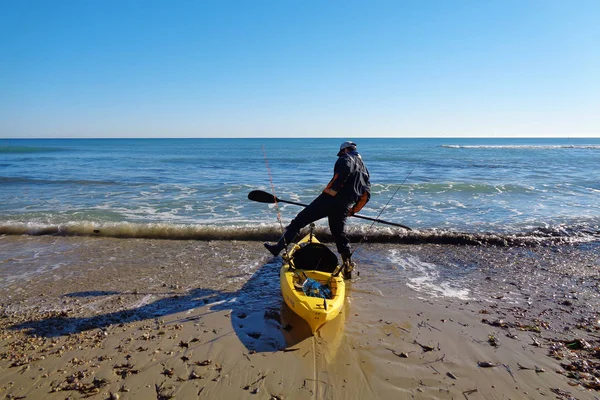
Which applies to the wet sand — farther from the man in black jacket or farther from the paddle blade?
the paddle blade

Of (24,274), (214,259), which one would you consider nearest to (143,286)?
(214,259)

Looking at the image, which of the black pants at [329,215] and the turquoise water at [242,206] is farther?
the turquoise water at [242,206]

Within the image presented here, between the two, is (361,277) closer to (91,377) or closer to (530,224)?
(91,377)

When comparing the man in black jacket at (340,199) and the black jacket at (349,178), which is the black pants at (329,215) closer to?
the man in black jacket at (340,199)

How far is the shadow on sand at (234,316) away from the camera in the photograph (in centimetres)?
437

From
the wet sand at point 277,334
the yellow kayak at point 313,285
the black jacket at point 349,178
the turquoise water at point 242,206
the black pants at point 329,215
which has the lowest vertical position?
the wet sand at point 277,334

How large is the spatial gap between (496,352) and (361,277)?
2.64m

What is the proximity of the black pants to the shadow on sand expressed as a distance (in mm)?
1034

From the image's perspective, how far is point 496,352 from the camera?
4.12 meters

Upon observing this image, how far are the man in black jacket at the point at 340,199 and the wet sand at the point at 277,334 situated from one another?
2.47ft

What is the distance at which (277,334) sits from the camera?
4.41 meters

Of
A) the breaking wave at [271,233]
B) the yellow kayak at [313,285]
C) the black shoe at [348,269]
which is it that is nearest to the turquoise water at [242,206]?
the breaking wave at [271,233]

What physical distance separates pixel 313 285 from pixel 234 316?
44.4 inches

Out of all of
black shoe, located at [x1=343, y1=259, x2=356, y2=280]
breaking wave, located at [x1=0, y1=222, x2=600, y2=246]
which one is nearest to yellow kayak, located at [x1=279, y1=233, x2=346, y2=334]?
black shoe, located at [x1=343, y1=259, x2=356, y2=280]
